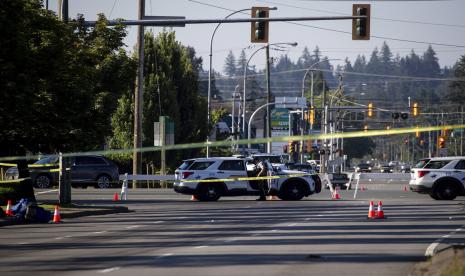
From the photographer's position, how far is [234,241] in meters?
20.5

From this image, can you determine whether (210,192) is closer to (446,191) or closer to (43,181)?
(446,191)

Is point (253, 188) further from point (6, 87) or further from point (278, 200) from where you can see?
point (6, 87)

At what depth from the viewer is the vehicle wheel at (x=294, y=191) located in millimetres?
38000

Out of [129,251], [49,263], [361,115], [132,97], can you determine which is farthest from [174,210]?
[361,115]

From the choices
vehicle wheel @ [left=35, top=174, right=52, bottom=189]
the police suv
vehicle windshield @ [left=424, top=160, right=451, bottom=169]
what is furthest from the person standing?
vehicle wheel @ [left=35, top=174, right=52, bottom=189]

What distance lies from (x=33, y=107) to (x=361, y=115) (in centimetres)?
12876

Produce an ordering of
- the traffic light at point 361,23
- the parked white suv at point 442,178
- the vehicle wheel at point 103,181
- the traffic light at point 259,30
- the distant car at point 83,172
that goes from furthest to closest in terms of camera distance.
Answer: the vehicle wheel at point 103,181
the distant car at point 83,172
the parked white suv at point 442,178
the traffic light at point 259,30
the traffic light at point 361,23

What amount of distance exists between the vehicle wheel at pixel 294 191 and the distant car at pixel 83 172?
1137cm

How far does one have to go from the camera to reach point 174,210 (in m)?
32.4

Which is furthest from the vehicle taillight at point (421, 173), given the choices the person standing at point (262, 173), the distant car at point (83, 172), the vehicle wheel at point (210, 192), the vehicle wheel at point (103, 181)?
the vehicle wheel at point (103, 181)

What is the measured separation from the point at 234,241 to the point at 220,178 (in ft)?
54.6

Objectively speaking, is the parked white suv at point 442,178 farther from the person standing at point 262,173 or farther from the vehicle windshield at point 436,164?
the person standing at point 262,173

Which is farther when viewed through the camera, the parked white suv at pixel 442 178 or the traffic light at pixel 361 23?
the parked white suv at pixel 442 178

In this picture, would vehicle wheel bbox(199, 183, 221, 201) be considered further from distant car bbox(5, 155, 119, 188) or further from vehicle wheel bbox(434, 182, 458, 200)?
distant car bbox(5, 155, 119, 188)
